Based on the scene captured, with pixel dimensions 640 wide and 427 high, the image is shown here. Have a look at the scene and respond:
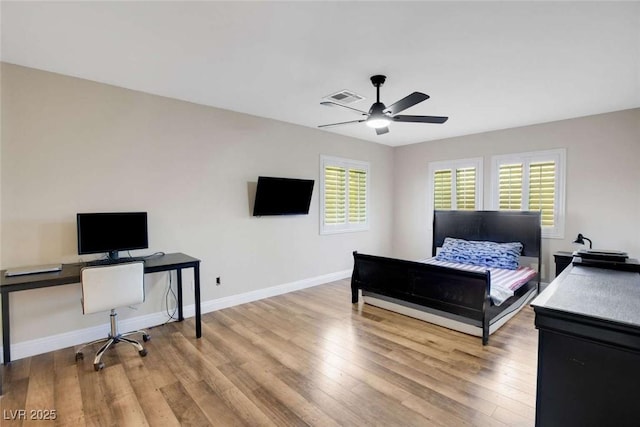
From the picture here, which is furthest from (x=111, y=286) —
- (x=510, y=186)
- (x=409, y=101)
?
(x=510, y=186)

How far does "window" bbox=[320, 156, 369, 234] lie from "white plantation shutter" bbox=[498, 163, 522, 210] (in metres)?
2.42

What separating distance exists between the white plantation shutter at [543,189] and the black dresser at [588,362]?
416 centimetres

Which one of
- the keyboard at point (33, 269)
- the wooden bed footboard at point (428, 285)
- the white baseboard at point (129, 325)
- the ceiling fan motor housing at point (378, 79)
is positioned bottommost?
the white baseboard at point (129, 325)

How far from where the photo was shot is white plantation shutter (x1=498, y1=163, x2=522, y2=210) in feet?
17.0

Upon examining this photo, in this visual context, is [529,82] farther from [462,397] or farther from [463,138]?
[462,397]

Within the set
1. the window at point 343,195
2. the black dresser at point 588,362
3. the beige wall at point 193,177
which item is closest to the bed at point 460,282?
the beige wall at point 193,177

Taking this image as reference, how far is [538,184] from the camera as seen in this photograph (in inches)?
196

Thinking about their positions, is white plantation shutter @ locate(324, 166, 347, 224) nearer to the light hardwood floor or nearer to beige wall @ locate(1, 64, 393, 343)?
beige wall @ locate(1, 64, 393, 343)

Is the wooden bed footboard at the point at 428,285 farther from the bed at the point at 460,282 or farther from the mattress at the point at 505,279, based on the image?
the mattress at the point at 505,279

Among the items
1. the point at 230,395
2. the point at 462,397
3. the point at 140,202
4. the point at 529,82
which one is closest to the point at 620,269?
the point at 462,397

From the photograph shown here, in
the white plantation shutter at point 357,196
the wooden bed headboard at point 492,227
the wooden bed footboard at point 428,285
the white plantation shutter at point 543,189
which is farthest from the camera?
the white plantation shutter at point 357,196

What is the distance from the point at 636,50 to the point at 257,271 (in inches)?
187

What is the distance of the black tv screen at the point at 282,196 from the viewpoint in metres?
4.45

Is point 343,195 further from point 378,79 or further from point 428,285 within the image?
point 378,79
